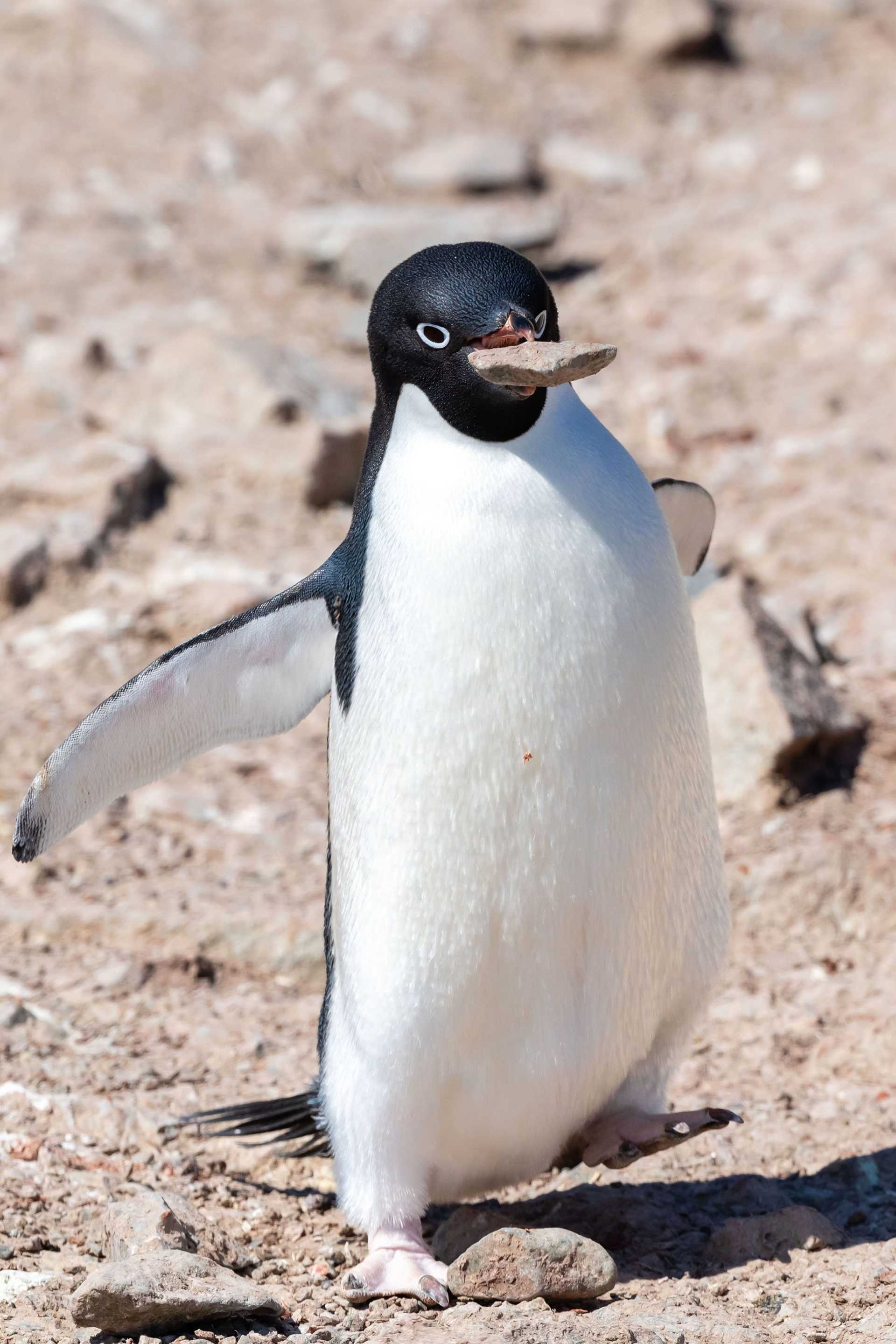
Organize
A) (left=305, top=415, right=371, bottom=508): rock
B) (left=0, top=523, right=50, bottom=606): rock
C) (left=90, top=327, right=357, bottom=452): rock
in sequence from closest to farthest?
(left=0, top=523, right=50, bottom=606): rock → (left=305, top=415, right=371, bottom=508): rock → (left=90, top=327, right=357, bottom=452): rock

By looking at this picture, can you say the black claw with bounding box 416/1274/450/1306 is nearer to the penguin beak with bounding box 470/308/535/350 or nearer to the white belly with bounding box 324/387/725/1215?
the white belly with bounding box 324/387/725/1215

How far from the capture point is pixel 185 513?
202 inches

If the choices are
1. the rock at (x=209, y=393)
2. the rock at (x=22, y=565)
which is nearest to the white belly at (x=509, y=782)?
the rock at (x=22, y=565)

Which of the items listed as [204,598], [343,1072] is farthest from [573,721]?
[204,598]

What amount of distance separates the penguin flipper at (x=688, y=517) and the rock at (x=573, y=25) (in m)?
6.20

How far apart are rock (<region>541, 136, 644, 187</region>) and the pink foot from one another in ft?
20.7

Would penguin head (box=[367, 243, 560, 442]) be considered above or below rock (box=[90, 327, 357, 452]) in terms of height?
below

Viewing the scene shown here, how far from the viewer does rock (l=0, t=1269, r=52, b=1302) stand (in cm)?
240

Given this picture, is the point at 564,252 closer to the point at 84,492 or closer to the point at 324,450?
the point at 324,450

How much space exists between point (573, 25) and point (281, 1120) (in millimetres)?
7073

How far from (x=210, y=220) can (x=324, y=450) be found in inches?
107

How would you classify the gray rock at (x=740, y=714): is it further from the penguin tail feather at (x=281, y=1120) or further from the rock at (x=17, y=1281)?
the rock at (x=17, y=1281)

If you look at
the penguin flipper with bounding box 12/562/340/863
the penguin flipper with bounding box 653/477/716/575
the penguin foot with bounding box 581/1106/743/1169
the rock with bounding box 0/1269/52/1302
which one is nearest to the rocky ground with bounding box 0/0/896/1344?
the rock with bounding box 0/1269/52/1302

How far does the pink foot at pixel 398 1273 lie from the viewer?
2.50 metres
